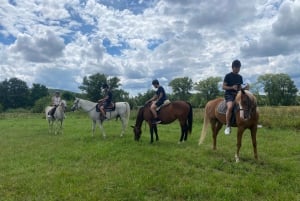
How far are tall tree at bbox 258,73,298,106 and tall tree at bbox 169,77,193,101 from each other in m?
24.5

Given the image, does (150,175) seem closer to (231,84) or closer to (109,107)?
(231,84)

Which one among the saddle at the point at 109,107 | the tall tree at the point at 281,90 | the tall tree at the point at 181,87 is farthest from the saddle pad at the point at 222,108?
the tall tree at the point at 181,87

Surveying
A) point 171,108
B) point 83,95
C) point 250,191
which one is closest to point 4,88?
point 83,95

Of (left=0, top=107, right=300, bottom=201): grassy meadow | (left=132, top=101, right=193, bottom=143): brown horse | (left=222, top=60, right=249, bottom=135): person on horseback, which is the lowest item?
(left=0, top=107, right=300, bottom=201): grassy meadow

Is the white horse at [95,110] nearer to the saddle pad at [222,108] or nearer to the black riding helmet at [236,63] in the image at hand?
the saddle pad at [222,108]

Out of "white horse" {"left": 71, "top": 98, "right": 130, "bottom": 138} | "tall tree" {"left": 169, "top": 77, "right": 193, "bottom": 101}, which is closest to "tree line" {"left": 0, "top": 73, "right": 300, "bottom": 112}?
Result: "tall tree" {"left": 169, "top": 77, "right": 193, "bottom": 101}

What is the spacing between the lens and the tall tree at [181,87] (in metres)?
90.8

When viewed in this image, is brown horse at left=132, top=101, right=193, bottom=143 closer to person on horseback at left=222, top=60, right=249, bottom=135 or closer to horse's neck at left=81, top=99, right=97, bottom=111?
person on horseback at left=222, top=60, right=249, bottom=135

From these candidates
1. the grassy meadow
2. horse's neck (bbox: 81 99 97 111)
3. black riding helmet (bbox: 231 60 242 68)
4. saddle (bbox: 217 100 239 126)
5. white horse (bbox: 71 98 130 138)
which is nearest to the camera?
the grassy meadow

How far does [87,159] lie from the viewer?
28.5 feet

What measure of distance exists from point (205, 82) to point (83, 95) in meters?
37.2

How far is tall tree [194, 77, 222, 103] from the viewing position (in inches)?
3243

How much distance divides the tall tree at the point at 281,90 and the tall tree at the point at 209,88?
45.9ft

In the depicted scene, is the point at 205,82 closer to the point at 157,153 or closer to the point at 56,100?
the point at 56,100
